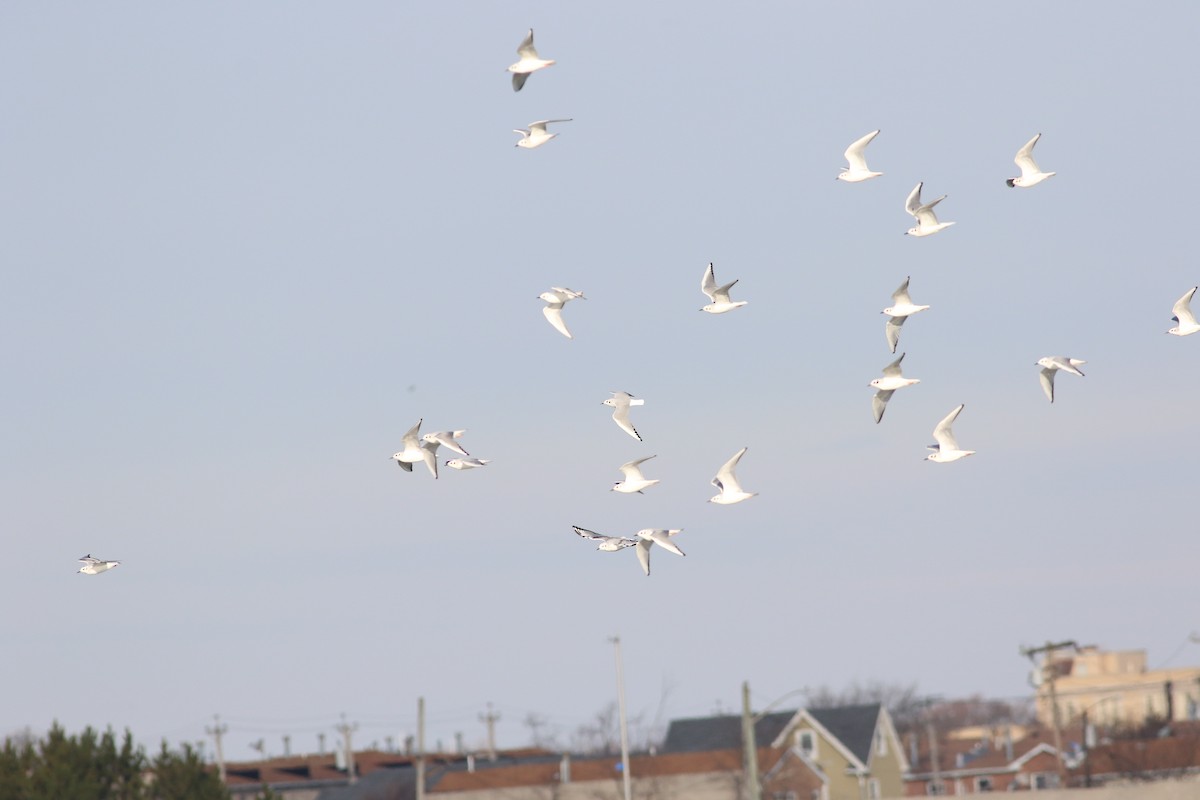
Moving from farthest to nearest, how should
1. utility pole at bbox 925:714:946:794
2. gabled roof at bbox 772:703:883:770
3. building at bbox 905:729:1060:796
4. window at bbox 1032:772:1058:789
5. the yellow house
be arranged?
1. building at bbox 905:729:1060:796
2. window at bbox 1032:772:1058:789
3. utility pole at bbox 925:714:946:794
4. gabled roof at bbox 772:703:883:770
5. the yellow house

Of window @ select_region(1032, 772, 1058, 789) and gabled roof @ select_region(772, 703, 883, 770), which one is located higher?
gabled roof @ select_region(772, 703, 883, 770)

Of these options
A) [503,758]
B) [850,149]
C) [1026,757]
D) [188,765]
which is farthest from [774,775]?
[850,149]

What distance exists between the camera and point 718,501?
2778 centimetres

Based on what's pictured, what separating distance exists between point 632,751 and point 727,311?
88.5 meters

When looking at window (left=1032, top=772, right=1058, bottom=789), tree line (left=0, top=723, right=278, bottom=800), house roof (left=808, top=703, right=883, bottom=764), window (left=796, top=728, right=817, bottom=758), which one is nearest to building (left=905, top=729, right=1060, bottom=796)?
window (left=1032, top=772, right=1058, bottom=789)

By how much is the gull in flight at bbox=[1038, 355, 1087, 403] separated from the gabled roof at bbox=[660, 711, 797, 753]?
63.2 metres

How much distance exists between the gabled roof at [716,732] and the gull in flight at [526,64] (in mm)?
68460

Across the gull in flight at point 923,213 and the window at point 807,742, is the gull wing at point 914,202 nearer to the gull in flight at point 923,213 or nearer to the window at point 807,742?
the gull in flight at point 923,213

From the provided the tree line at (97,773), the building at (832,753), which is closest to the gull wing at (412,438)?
the tree line at (97,773)

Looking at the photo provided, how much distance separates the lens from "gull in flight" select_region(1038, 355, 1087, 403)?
96.1 ft

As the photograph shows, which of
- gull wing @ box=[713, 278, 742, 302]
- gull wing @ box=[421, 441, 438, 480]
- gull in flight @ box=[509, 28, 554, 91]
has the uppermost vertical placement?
gull in flight @ box=[509, 28, 554, 91]

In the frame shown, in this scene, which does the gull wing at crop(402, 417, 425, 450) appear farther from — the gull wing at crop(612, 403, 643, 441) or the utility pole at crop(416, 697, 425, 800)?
the utility pole at crop(416, 697, 425, 800)

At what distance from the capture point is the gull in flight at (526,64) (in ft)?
85.2

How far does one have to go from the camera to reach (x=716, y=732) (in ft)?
327
